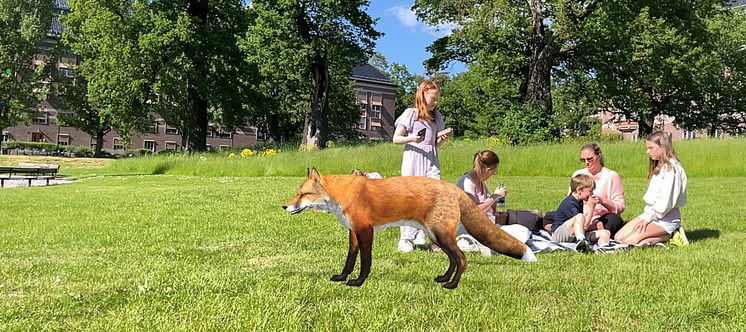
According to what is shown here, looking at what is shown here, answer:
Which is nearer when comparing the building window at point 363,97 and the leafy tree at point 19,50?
the leafy tree at point 19,50

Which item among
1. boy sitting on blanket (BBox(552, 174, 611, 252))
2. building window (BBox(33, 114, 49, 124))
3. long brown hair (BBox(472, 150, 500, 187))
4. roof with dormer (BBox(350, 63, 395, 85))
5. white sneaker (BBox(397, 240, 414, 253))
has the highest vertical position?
roof with dormer (BBox(350, 63, 395, 85))

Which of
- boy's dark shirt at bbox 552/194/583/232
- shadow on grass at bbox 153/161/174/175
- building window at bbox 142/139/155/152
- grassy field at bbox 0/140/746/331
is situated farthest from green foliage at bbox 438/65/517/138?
grassy field at bbox 0/140/746/331

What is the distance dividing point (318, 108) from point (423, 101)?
1178 inches

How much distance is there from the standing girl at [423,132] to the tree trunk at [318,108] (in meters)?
28.3

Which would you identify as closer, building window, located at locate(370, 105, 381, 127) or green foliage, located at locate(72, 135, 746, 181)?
green foliage, located at locate(72, 135, 746, 181)

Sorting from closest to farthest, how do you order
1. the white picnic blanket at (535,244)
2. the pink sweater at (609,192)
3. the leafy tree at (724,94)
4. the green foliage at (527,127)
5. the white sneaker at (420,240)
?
the white picnic blanket at (535,244), the white sneaker at (420,240), the pink sweater at (609,192), the green foliage at (527,127), the leafy tree at (724,94)

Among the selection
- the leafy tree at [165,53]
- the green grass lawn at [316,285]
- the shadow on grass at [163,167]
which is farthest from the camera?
the leafy tree at [165,53]

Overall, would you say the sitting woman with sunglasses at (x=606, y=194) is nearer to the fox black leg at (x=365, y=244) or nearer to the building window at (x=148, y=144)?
the fox black leg at (x=365, y=244)

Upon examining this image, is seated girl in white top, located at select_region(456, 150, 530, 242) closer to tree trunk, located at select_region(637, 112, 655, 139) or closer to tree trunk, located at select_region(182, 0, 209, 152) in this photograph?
tree trunk, located at select_region(182, 0, 209, 152)

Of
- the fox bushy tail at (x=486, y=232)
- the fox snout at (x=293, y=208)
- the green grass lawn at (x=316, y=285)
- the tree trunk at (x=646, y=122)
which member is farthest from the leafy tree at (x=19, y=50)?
the fox bushy tail at (x=486, y=232)

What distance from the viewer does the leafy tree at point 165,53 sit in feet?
102

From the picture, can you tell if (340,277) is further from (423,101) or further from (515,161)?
(515,161)

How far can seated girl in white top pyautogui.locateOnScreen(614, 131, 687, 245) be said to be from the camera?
6.73 m

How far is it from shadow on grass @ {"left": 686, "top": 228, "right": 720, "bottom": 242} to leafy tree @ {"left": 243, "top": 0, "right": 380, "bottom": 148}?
25.0m
